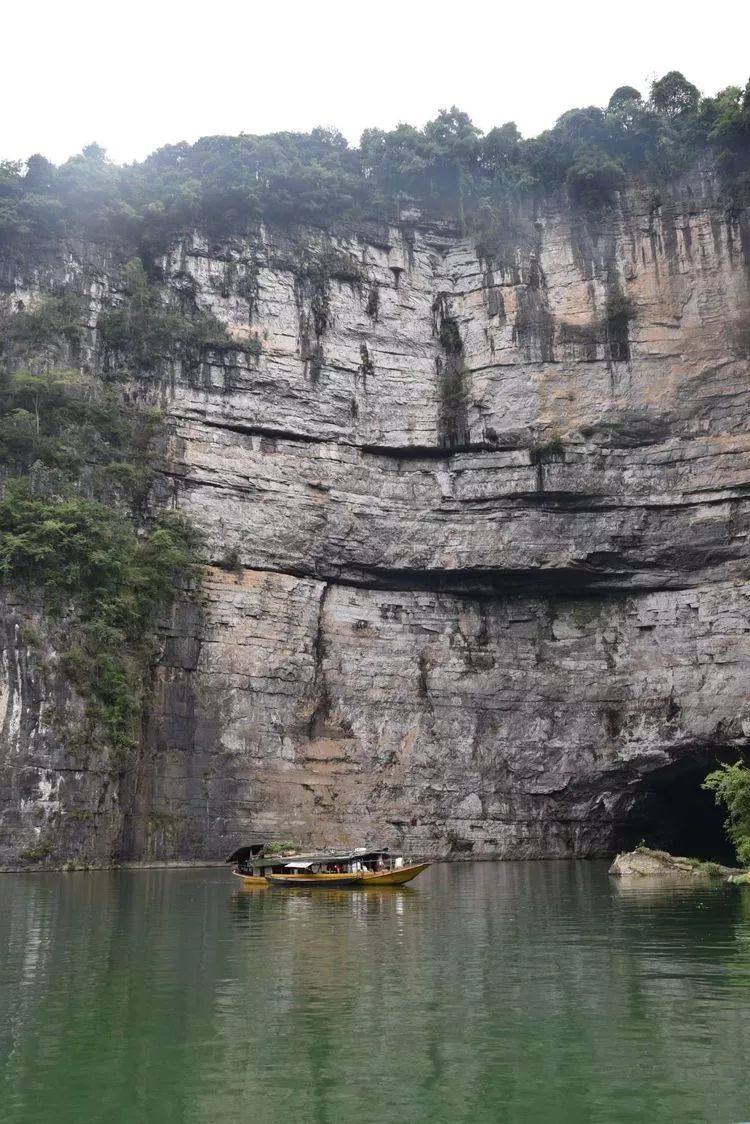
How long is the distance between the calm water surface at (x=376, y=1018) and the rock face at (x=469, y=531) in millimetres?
21612

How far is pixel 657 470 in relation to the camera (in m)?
42.2

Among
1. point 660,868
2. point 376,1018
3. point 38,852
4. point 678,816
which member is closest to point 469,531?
point 678,816

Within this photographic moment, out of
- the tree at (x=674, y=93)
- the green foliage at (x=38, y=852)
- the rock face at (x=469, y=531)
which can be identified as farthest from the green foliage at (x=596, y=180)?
the green foliage at (x=38, y=852)

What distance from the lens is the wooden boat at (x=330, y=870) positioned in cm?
2625

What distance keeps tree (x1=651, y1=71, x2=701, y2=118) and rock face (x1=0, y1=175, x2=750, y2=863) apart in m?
4.94

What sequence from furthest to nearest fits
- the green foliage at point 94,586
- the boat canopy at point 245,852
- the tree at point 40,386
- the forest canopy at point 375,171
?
the forest canopy at point 375,171
the tree at point 40,386
the boat canopy at point 245,852
the green foliage at point 94,586

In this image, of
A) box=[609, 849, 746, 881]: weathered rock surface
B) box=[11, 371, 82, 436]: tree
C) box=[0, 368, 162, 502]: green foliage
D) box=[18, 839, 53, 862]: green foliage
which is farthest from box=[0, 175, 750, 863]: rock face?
box=[609, 849, 746, 881]: weathered rock surface

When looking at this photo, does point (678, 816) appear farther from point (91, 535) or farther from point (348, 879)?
point (91, 535)

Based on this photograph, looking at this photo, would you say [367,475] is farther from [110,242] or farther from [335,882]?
[335,882]

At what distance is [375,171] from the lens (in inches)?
1893

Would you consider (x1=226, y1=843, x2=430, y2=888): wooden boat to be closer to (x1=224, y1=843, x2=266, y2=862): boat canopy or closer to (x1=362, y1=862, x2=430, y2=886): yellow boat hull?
(x1=362, y1=862, x2=430, y2=886): yellow boat hull

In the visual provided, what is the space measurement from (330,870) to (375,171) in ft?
104

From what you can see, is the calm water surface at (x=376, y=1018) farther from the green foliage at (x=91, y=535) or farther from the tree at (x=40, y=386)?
the tree at (x=40, y=386)

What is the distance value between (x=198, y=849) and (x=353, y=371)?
19.2 m
